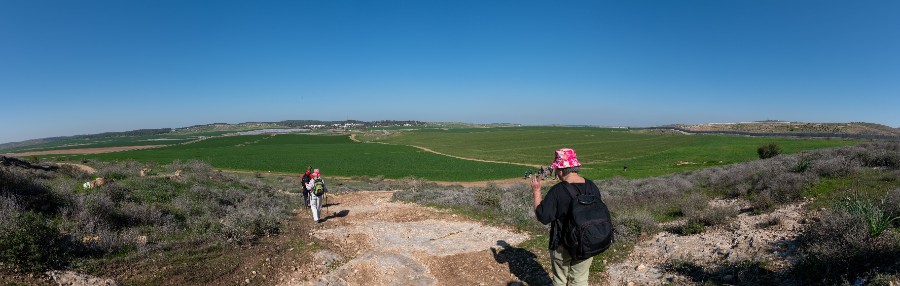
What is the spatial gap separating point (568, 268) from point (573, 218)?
103 centimetres

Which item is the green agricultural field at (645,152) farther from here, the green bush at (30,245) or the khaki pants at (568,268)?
the green bush at (30,245)

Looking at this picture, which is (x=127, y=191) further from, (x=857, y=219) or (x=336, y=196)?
(x=857, y=219)

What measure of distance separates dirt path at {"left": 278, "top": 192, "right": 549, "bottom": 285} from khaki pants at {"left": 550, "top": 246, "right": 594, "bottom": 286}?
2050mm

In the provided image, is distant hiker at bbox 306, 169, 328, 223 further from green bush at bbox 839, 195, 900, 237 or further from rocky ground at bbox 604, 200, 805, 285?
green bush at bbox 839, 195, 900, 237

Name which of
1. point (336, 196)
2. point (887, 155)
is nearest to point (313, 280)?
point (336, 196)

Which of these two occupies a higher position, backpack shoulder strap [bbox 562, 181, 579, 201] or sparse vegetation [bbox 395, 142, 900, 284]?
backpack shoulder strap [bbox 562, 181, 579, 201]


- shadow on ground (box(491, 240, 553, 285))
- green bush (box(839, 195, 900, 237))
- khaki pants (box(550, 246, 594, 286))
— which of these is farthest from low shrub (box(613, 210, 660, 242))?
khaki pants (box(550, 246, 594, 286))

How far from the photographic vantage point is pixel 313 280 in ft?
24.4

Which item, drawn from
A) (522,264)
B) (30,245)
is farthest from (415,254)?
(30,245)

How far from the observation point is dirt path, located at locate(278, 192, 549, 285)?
305 inches

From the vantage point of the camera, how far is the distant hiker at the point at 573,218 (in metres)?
4.61

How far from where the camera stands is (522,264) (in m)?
8.39

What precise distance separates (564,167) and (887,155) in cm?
1870

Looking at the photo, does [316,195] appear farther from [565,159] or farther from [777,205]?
[777,205]
